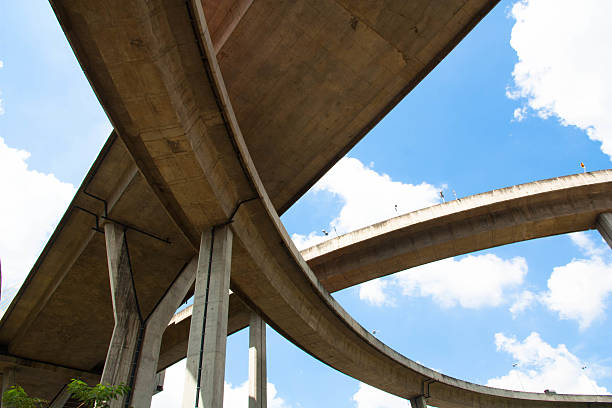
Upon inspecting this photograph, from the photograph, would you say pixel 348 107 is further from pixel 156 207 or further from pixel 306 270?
pixel 156 207

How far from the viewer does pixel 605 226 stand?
2092 centimetres

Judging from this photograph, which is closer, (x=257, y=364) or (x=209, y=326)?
(x=209, y=326)

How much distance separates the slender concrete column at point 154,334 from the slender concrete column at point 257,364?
187 inches

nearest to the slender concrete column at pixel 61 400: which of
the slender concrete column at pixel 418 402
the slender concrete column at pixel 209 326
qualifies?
the slender concrete column at pixel 418 402

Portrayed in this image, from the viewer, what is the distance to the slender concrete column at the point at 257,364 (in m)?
18.8

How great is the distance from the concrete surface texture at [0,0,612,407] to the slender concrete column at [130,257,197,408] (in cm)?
217

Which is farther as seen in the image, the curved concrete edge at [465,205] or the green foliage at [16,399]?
the curved concrete edge at [465,205]

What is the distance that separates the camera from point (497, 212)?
71.4ft

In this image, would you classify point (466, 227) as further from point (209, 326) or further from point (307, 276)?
point (209, 326)

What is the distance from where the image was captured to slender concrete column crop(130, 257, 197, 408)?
15.3 metres

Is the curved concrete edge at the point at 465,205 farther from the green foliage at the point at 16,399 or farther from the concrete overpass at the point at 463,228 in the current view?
the green foliage at the point at 16,399

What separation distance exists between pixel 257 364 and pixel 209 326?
9087 mm

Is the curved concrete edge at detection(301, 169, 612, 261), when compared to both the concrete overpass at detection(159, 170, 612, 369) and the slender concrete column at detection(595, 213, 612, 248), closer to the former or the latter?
the concrete overpass at detection(159, 170, 612, 369)

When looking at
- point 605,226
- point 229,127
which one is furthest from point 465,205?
point 229,127
